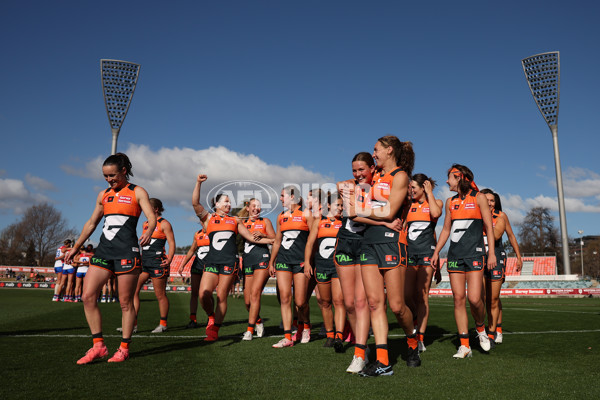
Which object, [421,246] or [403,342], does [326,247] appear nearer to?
[421,246]

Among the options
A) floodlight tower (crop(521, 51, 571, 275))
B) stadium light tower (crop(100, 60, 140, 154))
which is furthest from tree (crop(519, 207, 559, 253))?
stadium light tower (crop(100, 60, 140, 154))

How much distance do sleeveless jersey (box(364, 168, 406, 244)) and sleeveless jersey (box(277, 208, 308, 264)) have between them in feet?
8.42

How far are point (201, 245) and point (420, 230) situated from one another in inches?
200

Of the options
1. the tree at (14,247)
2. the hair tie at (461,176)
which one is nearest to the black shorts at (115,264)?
the hair tie at (461,176)

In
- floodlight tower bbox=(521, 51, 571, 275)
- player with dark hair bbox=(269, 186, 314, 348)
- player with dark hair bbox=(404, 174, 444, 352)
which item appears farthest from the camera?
floodlight tower bbox=(521, 51, 571, 275)

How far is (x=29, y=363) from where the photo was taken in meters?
5.05

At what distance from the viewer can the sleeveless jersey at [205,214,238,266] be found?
7.47 meters

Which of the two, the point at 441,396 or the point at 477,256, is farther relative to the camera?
the point at 477,256

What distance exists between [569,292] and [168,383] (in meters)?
32.5

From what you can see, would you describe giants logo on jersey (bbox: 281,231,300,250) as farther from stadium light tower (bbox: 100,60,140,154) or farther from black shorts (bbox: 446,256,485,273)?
stadium light tower (bbox: 100,60,140,154)

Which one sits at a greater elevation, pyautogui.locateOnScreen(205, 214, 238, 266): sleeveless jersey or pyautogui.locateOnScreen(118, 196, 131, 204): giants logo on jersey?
pyautogui.locateOnScreen(118, 196, 131, 204): giants logo on jersey

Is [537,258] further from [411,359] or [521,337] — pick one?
[411,359]

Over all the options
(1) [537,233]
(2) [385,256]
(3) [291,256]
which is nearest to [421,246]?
(3) [291,256]

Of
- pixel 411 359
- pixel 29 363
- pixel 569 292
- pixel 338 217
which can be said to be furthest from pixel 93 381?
pixel 569 292
